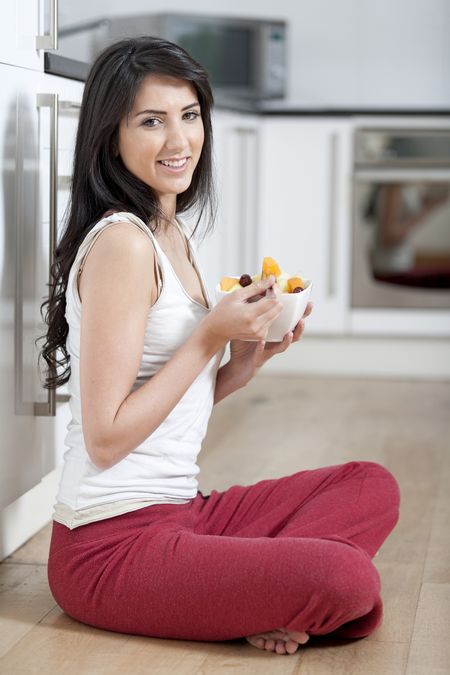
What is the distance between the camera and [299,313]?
1.61 meters

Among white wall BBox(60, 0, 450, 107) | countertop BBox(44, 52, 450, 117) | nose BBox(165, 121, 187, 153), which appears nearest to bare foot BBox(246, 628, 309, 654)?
nose BBox(165, 121, 187, 153)

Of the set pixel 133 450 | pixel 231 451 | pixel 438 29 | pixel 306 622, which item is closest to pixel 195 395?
pixel 133 450

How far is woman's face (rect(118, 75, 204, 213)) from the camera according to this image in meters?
1.57

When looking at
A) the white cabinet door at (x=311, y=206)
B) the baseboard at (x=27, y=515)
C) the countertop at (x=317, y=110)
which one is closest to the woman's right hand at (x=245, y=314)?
the baseboard at (x=27, y=515)

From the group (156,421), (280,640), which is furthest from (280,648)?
(156,421)

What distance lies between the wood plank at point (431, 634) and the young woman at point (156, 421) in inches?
3.3

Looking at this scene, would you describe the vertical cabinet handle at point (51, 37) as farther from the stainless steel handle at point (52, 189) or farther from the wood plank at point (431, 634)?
the wood plank at point (431, 634)

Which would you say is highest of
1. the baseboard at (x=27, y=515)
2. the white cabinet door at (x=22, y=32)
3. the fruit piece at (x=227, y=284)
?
the white cabinet door at (x=22, y=32)

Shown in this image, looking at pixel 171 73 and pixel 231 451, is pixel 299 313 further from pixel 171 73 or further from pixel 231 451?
pixel 231 451

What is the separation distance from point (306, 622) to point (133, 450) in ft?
1.13

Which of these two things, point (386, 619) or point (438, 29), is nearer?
point (386, 619)

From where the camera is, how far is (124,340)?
4.84 ft

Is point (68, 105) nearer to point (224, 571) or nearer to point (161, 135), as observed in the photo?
point (161, 135)

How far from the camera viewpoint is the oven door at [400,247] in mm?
3932
